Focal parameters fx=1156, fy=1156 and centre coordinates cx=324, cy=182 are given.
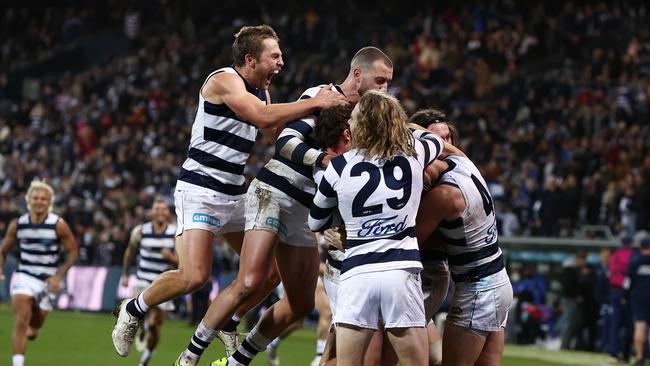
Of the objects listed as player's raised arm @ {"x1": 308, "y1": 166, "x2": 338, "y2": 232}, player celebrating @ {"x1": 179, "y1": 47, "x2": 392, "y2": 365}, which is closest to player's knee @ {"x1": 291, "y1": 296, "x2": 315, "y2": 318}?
player celebrating @ {"x1": 179, "y1": 47, "x2": 392, "y2": 365}

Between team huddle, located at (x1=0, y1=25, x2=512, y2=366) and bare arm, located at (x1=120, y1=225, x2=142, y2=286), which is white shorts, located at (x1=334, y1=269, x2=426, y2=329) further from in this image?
bare arm, located at (x1=120, y1=225, x2=142, y2=286)

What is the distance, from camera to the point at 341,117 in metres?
8.13

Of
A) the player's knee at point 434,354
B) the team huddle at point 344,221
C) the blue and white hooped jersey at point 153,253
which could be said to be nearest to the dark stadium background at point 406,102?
the blue and white hooped jersey at point 153,253

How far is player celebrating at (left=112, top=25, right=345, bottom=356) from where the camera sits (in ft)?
29.5

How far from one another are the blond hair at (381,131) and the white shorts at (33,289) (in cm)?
789

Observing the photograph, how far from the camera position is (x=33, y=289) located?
14188 mm

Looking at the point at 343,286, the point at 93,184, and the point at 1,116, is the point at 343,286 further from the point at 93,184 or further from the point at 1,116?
the point at 1,116

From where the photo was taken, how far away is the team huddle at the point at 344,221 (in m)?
7.30

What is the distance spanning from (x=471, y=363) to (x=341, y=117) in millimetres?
1926

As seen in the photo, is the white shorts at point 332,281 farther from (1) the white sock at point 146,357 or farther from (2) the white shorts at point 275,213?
(1) the white sock at point 146,357

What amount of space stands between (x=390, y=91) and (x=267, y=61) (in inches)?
753

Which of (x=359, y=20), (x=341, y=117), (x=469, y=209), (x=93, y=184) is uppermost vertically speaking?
(x=359, y=20)

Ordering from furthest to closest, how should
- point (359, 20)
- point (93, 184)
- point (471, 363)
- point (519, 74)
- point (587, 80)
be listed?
1. point (359, 20)
2. point (93, 184)
3. point (519, 74)
4. point (587, 80)
5. point (471, 363)

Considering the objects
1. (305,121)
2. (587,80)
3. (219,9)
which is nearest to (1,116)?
(219,9)
